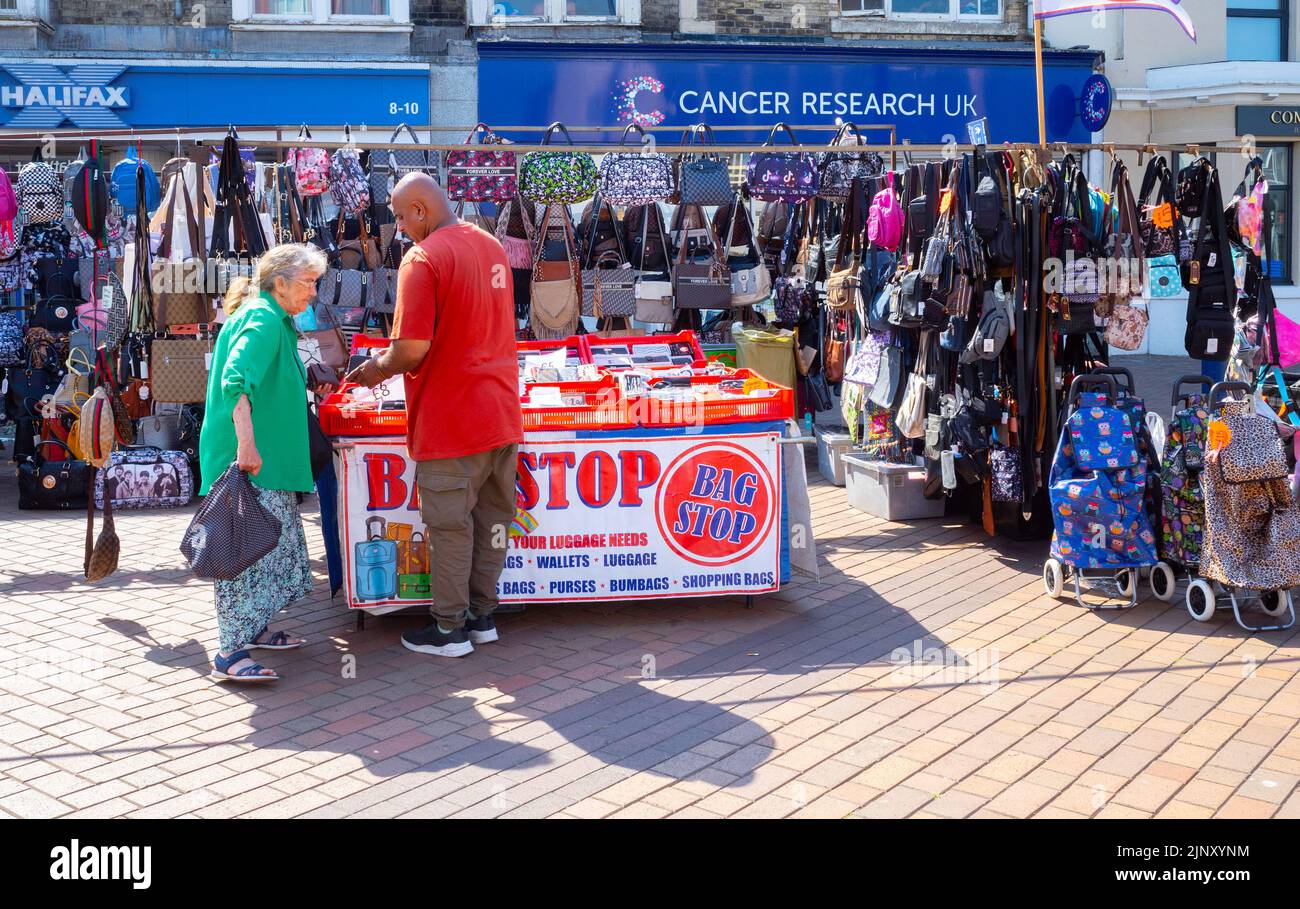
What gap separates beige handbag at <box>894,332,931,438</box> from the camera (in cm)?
798

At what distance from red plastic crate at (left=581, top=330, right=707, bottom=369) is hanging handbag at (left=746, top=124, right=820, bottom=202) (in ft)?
5.57

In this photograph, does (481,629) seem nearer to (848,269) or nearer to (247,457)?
(247,457)

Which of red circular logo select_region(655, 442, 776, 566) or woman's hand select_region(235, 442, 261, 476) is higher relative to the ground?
woman's hand select_region(235, 442, 261, 476)

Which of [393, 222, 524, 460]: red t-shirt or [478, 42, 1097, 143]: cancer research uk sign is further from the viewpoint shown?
[478, 42, 1097, 143]: cancer research uk sign

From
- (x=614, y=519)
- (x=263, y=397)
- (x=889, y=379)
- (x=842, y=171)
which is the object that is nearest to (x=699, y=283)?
(x=842, y=171)

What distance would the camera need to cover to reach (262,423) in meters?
5.48

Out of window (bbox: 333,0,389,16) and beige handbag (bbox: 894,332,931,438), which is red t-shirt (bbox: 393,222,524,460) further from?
window (bbox: 333,0,389,16)

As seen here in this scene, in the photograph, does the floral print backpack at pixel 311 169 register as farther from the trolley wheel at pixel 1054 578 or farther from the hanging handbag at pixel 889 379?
the trolley wheel at pixel 1054 578

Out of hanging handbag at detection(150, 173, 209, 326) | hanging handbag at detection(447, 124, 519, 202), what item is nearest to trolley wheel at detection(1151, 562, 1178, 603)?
hanging handbag at detection(447, 124, 519, 202)

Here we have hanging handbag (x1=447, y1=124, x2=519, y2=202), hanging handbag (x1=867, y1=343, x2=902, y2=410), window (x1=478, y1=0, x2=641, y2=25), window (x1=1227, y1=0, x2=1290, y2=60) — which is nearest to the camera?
hanging handbag (x1=867, y1=343, x2=902, y2=410)

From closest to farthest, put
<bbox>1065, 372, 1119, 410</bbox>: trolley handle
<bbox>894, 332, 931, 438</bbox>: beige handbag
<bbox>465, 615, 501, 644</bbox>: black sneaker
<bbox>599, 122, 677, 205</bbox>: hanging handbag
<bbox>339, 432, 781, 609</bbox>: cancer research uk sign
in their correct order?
<bbox>465, 615, 501, 644</bbox>: black sneaker, <bbox>339, 432, 781, 609</bbox>: cancer research uk sign, <bbox>1065, 372, 1119, 410</bbox>: trolley handle, <bbox>894, 332, 931, 438</bbox>: beige handbag, <bbox>599, 122, 677, 205</bbox>: hanging handbag

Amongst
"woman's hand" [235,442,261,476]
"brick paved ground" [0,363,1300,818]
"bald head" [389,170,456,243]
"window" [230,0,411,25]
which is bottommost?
"brick paved ground" [0,363,1300,818]

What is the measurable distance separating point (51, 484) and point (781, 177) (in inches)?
214

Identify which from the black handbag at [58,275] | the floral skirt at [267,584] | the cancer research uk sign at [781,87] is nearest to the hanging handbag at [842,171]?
the floral skirt at [267,584]
